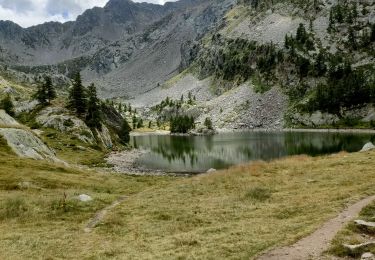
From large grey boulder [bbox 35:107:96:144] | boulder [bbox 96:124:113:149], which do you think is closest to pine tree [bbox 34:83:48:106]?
large grey boulder [bbox 35:107:96:144]

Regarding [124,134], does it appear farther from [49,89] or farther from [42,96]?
[42,96]

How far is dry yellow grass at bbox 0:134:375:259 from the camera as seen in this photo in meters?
26.0

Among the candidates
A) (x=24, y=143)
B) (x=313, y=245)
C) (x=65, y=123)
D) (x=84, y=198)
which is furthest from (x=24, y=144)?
(x=313, y=245)

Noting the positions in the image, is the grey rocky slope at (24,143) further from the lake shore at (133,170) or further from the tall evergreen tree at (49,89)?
the tall evergreen tree at (49,89)

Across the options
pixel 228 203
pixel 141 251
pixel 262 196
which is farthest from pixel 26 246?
pixel 262 196

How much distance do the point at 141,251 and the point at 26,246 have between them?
27.3 feet

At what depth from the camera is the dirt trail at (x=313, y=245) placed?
71.7 ft

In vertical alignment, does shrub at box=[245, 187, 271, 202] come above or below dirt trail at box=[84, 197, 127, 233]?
above

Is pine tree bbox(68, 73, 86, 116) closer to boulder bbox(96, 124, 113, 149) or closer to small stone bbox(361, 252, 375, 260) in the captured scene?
boulder bbox(96, 124, 113, 149)

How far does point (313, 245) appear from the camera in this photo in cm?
2322

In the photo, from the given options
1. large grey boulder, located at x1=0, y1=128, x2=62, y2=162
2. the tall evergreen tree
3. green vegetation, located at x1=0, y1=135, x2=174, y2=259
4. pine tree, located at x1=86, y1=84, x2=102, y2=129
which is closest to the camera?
green vegetation, located at x1=0, y1=135, x2=174, y2=259

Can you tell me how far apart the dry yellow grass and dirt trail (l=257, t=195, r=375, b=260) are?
0.75 meters

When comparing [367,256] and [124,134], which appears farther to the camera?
[124,134]

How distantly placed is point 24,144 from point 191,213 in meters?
50.1
